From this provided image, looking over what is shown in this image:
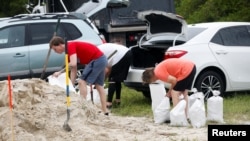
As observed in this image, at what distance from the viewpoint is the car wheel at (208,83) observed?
11.5m

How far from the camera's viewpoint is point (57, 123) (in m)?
8.18

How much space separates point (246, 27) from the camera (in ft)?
40.7

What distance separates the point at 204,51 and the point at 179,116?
2.57 m

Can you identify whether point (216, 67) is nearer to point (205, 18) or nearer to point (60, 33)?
point (60, 33)

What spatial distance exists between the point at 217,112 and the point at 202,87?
1.92m

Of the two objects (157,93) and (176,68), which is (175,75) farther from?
(157,93)

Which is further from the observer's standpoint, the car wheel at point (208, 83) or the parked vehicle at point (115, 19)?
the parked vehicle at point (115, 19)

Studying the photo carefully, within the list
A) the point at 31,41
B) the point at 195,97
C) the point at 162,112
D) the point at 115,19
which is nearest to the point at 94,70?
the point at 162,112

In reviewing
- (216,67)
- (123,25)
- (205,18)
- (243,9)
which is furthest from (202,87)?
(205,18)

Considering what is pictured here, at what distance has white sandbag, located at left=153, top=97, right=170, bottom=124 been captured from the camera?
963 cm

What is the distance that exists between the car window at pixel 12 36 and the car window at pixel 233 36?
3.82 meters

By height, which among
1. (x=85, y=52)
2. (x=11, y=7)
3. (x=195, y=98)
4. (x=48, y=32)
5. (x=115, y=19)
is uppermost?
(x=85, y=52)

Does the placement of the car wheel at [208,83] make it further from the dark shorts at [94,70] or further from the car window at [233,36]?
the dark shorts at [94,70]

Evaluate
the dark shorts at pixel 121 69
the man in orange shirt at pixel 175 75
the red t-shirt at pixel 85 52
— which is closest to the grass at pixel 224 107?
the dark shorts at pixel 121 69
